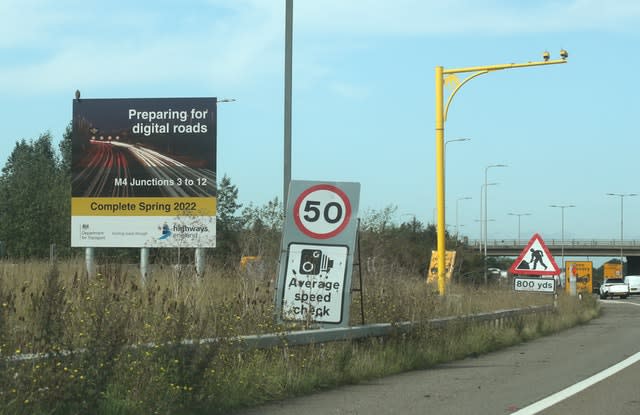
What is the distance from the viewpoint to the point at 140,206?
26.0 meters

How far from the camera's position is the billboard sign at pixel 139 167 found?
25875 mm

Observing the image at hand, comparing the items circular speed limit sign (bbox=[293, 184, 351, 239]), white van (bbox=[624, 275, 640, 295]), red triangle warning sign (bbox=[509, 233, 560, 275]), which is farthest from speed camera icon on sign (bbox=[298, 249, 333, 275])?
white van (bbox=[624, 275, 640, 295])

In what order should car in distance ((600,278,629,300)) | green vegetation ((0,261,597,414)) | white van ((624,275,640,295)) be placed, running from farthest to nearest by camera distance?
white van ((624,275,640,295)), car in distance ((600,278,629,300)), green vegetation ((0,261,597,414))

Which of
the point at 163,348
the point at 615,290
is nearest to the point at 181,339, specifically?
the point at 163,348

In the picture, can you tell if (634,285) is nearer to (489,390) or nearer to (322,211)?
(322,211)

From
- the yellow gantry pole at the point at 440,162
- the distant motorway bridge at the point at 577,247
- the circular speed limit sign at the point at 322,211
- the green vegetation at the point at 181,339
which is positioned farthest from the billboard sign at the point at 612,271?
the circular speed limit sign at the point at 322,211

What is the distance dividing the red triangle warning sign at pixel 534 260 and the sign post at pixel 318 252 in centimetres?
1628

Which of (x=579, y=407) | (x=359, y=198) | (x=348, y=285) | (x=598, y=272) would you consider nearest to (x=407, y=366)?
(x=348, y=285)

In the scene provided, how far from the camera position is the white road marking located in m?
10.2

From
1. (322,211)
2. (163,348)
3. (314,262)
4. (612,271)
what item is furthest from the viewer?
(612,271)

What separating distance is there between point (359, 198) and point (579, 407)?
4.81m

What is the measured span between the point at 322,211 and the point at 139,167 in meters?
13.0

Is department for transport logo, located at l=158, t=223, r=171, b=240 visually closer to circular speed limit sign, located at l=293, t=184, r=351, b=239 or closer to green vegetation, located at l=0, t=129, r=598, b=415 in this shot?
green vegetation, located at l=0, t=129, r=598, b=415

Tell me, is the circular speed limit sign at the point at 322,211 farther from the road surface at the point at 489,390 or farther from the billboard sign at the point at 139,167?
the billboard sign at the point at 139,167
